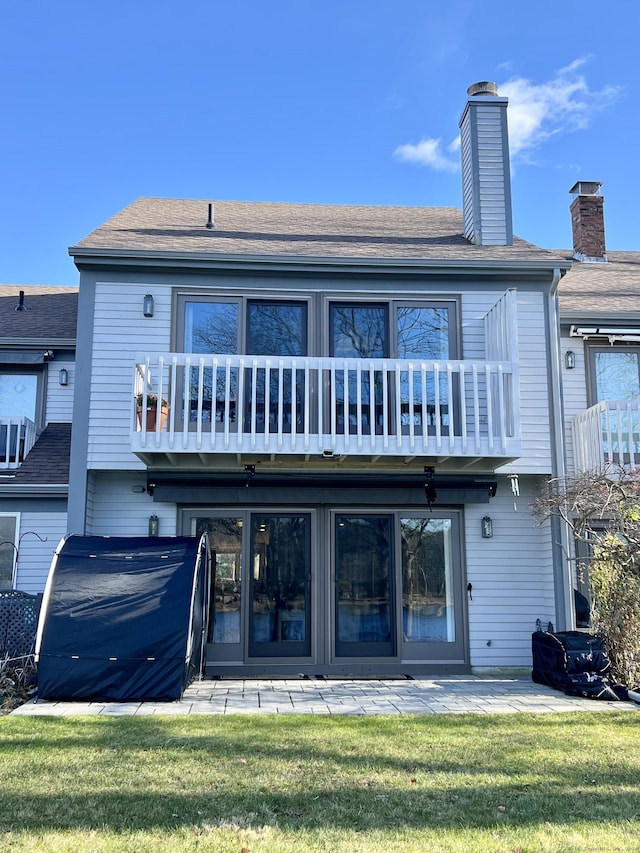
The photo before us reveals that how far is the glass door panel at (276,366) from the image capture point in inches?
355

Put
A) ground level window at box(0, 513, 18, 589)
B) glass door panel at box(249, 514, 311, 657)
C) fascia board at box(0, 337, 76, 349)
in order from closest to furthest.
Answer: glass door panel at box(249, 514, 311, 657), ground level window at box(0, 513, 18, 589), fascia board at box(0, 337, 76, 349)

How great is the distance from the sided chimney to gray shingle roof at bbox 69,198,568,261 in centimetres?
31

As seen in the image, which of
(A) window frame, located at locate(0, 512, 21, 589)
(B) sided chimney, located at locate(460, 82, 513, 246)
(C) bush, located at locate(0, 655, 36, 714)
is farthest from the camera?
(B) sided chimney, located at locate(460, 82, 513, 246)

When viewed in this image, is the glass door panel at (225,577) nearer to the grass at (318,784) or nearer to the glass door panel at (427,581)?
the glass door panel at (427,581)

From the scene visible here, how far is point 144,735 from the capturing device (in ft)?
19.5

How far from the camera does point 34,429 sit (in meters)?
11.4

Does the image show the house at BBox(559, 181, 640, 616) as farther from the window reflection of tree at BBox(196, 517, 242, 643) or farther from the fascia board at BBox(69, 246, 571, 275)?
the window reflection of tree at BBox(196, 517, 242, 643)

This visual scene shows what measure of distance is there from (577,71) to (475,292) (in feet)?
20.6

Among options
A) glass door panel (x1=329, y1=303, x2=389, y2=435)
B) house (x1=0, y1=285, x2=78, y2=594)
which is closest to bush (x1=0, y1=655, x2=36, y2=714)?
house (x1=0, y1=285, x2=78, y2=594)

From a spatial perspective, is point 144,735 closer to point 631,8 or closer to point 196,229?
point 196,229

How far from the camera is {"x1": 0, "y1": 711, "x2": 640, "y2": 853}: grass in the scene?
12.4 feet

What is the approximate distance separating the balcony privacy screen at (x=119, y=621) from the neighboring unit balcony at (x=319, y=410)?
4.17 ft

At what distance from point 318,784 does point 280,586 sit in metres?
4.93

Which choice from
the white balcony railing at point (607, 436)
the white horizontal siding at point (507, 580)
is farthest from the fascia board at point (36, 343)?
the white balcony railing at point (607, 436)
